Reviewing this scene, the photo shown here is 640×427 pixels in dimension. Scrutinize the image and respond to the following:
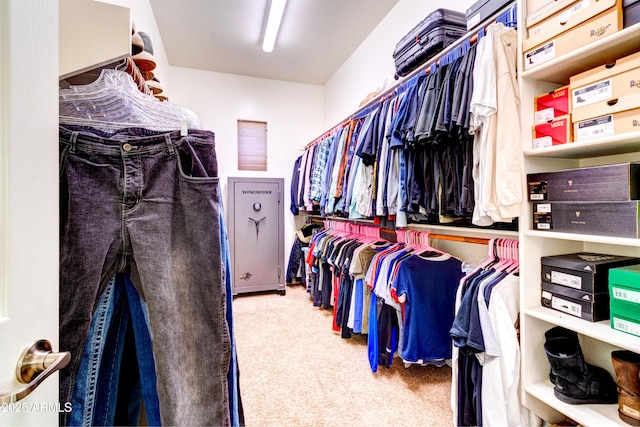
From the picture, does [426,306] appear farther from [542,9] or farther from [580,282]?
[542,9]

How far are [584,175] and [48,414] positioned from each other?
5.73ft

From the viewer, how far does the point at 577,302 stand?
3.79 feet

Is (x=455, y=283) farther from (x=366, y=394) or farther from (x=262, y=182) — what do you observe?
(x=262, y=182)

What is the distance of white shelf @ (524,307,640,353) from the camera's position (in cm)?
95

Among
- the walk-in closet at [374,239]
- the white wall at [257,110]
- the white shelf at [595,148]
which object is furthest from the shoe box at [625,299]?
the white wall at [257,110]

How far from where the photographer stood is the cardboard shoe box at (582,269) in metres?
1.10

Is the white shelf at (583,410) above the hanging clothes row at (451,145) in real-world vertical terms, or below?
below

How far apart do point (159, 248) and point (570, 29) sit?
1.71 m

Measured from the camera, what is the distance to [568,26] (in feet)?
3.69

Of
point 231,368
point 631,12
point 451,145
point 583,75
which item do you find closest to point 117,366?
point 231,368

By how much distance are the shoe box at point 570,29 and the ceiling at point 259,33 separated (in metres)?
1.94

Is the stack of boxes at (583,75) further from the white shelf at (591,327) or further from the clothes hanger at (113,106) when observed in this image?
the clothes hanger at (113,106)

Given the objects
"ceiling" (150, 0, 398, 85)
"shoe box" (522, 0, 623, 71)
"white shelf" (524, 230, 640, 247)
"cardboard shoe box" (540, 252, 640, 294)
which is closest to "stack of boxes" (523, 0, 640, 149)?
"shoe box" (522, 0, 623, 71)

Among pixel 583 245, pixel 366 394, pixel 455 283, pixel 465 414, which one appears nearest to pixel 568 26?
pixel 583 245
